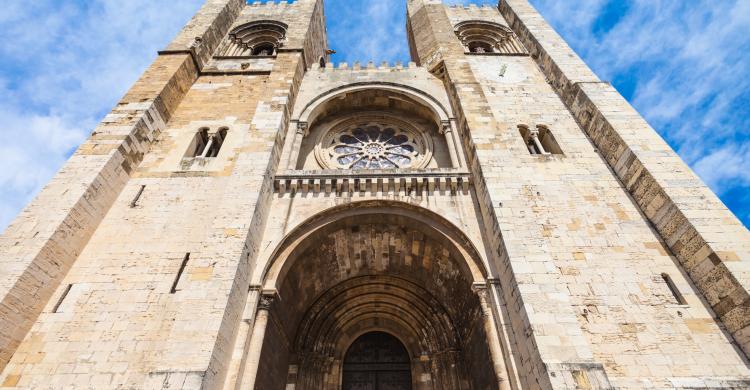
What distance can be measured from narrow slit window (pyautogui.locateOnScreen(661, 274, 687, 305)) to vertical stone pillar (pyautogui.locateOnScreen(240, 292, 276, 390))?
668 cm

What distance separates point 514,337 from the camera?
5602 millimetres

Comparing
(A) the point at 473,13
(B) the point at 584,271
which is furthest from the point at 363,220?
(A) the point at 473,13

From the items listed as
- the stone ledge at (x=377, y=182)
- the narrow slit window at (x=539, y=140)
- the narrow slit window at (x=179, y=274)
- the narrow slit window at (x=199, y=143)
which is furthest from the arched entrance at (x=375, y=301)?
the narrow slit window at (x=199, y=143)

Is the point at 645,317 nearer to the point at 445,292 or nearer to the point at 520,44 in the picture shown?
the point at 445,292

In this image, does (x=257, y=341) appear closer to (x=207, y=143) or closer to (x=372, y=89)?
(x=207, y=143)

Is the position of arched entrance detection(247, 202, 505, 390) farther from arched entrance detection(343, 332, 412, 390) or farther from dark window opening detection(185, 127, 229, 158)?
dark window opening detection(185, 127, 229, 158)

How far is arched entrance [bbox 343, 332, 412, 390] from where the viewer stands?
862cm

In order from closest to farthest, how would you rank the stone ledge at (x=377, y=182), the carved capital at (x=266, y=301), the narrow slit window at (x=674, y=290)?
the narrow slit window at (x=674, y=290) → the carved capital at (x=266, y=301) → the stone ledge at (x=377, y=182)

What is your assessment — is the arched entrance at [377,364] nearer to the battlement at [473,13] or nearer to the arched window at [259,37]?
the arched window at [259,37]

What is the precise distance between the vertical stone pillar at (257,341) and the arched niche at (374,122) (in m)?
4.18

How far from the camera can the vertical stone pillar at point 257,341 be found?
17.8 feet

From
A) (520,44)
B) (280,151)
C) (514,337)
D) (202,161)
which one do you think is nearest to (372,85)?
(280,151)

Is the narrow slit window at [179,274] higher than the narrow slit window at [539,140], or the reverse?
the narrow slit window at [539,140]

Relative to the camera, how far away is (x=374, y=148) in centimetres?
1058
